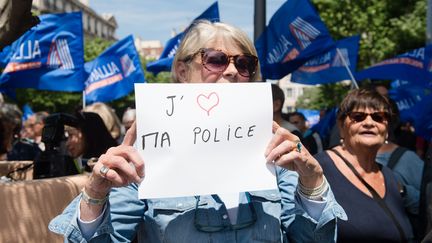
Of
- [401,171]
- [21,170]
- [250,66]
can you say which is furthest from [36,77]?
[250,66]

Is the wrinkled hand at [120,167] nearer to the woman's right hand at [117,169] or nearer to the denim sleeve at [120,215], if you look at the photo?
the woman's right hand at [117,169]

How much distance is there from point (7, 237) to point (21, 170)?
3.69ft

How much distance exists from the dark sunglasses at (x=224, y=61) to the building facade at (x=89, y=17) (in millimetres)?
73599

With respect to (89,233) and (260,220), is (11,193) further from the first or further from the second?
(260,220)

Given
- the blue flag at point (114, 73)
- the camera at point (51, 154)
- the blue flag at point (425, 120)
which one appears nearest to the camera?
the camera at point (51, 154)

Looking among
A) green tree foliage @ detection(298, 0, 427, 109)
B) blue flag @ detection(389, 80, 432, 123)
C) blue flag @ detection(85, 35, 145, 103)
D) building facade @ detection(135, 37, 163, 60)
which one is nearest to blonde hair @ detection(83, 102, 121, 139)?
blue flag @ detection(85, 35, 145, 103)

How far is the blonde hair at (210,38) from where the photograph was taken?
1.87m

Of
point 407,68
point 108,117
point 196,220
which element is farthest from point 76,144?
point 407,68

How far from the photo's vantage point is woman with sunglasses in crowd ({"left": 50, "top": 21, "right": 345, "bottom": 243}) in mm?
1578

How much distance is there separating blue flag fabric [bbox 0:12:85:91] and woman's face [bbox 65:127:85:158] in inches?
118

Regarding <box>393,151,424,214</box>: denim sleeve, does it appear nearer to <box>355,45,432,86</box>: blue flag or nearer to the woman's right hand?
the woman's right hand

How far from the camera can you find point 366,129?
3021mm

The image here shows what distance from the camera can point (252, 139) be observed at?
1.63 m

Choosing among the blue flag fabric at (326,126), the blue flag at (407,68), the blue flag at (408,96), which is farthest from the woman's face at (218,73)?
the blue flag at (408,96)
